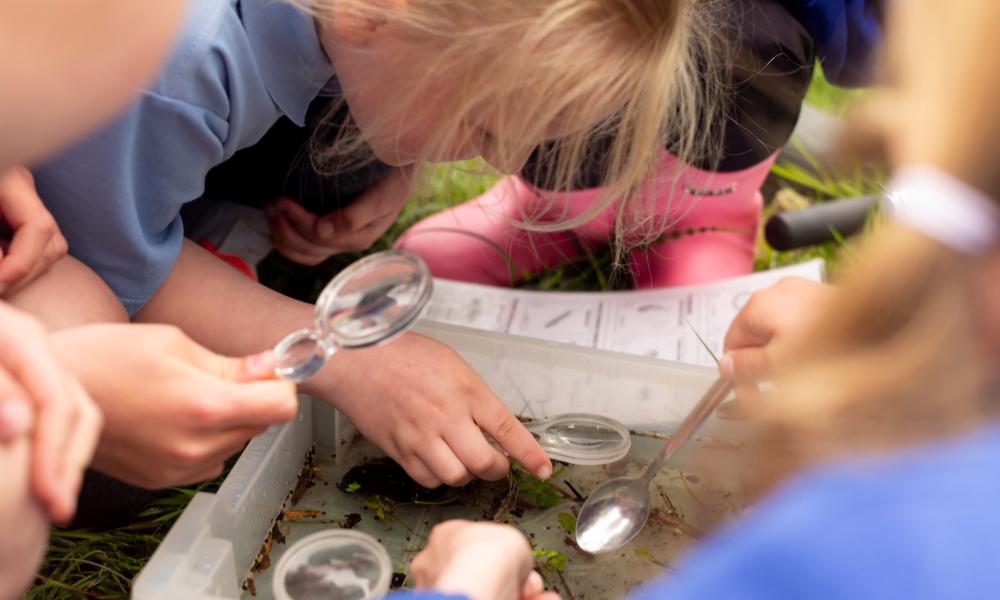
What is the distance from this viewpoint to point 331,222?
120 centimetres

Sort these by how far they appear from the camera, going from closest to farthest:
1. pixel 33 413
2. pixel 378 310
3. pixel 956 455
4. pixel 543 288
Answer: pixel 956 455
pixel 33 413
pixel 378 310
pixel 543 288

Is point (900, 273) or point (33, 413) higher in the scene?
point (900, 273)

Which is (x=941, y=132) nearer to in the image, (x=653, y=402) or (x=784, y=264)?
(x=653, y=402)

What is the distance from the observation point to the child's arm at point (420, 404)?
86 cm

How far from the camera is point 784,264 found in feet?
4.45

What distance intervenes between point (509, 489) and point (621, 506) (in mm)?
107

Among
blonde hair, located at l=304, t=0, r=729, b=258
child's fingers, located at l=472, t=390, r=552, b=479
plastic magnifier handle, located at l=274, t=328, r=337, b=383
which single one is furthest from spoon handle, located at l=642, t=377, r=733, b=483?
plastic magnifier handle, located at l=274, t=328, r=337, b=383

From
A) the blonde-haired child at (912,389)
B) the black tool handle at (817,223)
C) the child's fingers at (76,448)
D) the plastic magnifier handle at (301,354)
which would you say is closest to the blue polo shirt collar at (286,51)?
the plastic magnifier handle at (301,354)

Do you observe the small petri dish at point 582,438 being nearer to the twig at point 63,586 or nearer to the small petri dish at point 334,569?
the small petri dish at point 334,569

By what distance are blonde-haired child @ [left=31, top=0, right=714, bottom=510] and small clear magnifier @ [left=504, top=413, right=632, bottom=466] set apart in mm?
50

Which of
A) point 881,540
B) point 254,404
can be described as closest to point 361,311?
point 254,404

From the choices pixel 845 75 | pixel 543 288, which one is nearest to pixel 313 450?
pixel 543 288

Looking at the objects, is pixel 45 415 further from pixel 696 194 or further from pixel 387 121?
pixel 696 194

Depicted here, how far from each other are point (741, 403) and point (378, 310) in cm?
32
